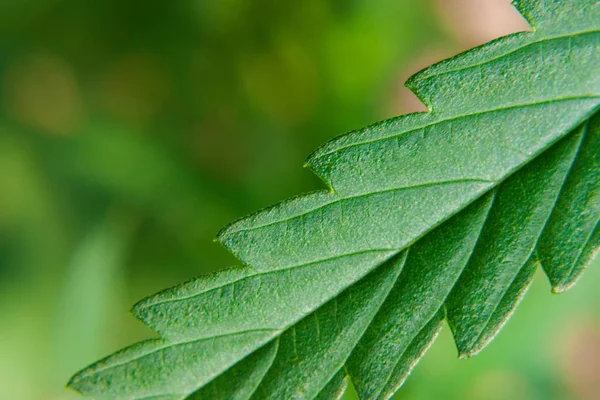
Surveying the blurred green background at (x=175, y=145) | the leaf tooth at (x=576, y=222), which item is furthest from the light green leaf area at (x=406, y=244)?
the blurred green background at (x=175, y=145)

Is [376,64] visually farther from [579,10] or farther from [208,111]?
[579,10]

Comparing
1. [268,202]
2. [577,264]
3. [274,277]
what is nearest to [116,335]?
[268,202]

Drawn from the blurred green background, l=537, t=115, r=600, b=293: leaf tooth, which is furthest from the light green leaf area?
the blurred green background

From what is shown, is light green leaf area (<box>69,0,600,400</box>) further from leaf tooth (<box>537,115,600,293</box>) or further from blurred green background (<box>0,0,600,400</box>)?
blurred green background (<box>0,0,600,400</box>)

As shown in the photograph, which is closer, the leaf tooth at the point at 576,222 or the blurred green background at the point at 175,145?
the leaf tooth at the point at 576,222

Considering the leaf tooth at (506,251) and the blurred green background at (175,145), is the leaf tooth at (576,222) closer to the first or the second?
the leaf tooth at (506,251)

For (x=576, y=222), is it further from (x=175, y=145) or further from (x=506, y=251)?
(x=175, y=145)
